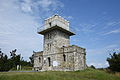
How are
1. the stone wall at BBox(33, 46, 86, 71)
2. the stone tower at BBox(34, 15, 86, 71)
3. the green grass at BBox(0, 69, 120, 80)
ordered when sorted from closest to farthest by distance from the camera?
the green grass at BBox(0, 69, 120, 80) → the stone wall at BBox(33, 46, 86, 71) → the stone tower at BBox(34, 15, 86, 71)

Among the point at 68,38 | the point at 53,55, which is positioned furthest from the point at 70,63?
the point at 68,38

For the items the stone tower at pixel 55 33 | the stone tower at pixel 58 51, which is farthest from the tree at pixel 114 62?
the stone tower at pixel 55 33

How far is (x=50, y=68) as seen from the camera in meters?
27.3

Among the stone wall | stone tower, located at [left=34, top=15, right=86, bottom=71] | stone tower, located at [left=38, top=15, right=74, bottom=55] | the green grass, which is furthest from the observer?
stone tower, located at [left=38, top=15, right=74, bottom=55]

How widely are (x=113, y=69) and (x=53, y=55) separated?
11.4 metres

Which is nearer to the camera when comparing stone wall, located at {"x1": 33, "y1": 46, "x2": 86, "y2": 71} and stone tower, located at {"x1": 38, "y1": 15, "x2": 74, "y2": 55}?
stone wall, located at {"x1": 33, "y1": 46, "x2": 86, "y2": 71}

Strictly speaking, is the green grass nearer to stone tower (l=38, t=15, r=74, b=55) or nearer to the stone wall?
the stone wall

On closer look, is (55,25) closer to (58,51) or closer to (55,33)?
(55,33)

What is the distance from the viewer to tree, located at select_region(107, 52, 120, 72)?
25.2 m

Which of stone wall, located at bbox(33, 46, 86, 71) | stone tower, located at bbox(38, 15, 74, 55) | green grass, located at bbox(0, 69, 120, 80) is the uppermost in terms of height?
stone tower, located at bbox(38, 15, 74, 55)

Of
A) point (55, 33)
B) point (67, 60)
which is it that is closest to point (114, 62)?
point (67, 60)

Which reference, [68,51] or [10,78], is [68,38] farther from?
[10,78]

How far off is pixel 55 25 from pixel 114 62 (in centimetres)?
1280

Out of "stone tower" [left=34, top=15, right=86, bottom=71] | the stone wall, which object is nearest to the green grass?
the stone wall
